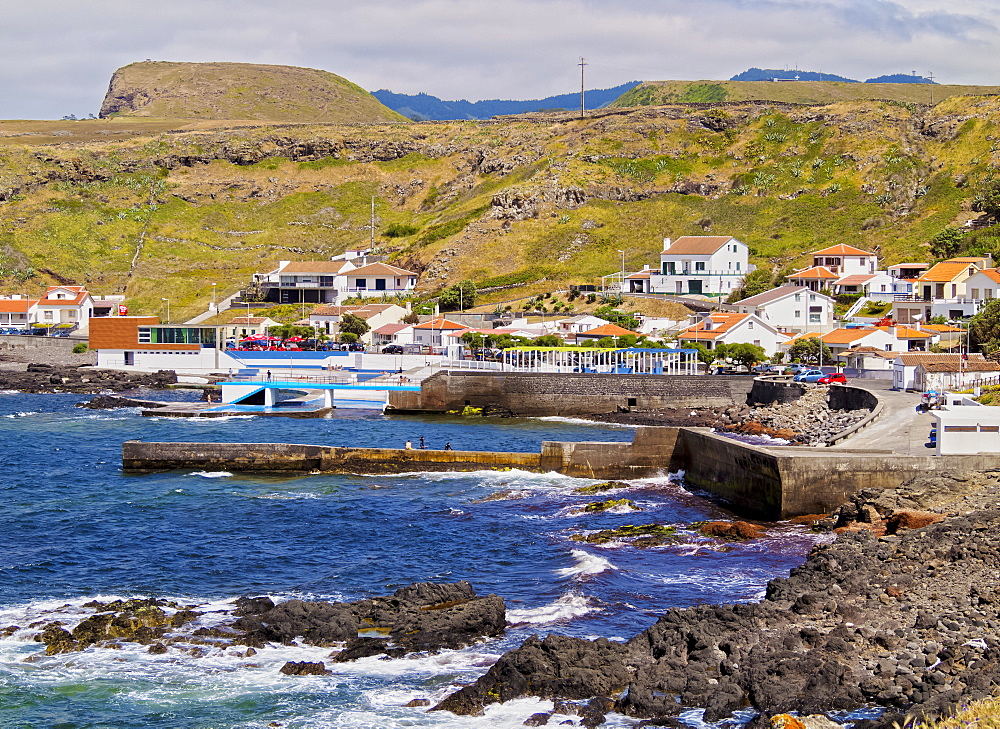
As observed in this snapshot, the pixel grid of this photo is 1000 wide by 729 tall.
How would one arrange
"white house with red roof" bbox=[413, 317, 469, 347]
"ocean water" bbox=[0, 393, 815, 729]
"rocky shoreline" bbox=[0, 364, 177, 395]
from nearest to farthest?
"ocean water" bbox=[0, 393, 815, 729] < "rocky shoreline" bbox=[0, 364, 177, 395] < "white house with red roof" bbox=[413, 317, 469, 347]

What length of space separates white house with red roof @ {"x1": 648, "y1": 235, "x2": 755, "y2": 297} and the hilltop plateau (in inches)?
186

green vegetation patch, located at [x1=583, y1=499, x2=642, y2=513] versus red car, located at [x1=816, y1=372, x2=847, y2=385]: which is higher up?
red car, located at [x1=816, y1=372, x2=847, y2=385]

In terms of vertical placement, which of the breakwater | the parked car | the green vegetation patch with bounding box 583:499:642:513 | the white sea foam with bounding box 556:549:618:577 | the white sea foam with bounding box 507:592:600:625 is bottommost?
the white sea foam with bounding box 507:592:600:625

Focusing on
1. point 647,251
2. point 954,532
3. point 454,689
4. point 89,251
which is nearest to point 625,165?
point 647,251

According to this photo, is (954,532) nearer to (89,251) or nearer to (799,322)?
(799,322)

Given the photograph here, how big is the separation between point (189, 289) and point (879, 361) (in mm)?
89142

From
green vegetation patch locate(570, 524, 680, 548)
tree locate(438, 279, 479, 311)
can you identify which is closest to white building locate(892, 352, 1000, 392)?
green vegetation patch locate(570, 524, 680, 548)

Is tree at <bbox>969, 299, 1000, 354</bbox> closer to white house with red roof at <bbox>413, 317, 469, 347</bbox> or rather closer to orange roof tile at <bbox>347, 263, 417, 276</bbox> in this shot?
white house with red roof at <bbox>413, 317, 469, 347</bbox>

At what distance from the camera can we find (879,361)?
73312mm

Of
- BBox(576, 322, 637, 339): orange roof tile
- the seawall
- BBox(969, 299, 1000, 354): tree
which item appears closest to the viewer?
the seawall

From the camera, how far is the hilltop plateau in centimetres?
13125

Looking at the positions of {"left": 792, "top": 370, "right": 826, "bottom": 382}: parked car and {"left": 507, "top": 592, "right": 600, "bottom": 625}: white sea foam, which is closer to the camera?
{"left": 507, "top": 592, "right": 600, "bottom": 625}: white sea foam

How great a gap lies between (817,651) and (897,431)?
24985 millimetres

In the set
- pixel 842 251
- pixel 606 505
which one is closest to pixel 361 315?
pixel 842 251
